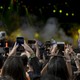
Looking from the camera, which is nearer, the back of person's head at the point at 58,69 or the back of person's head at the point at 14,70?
the back of person's head at the point at 14,70

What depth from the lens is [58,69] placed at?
393cm

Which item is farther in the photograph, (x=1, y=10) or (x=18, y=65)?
(x=1, y=10)

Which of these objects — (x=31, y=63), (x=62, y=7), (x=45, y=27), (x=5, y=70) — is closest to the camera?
(x=5, y=70)

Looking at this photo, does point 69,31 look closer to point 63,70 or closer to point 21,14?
point 21,14

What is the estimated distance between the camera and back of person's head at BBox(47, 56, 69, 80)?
12.9 feet

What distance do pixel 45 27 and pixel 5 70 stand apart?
26.4 m

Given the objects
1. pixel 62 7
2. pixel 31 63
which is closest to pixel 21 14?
pixel 62 7

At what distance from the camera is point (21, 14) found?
2895 centimetres

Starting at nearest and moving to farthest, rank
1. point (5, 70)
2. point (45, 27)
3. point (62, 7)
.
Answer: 1. point (5, 70)
2. point (62, 7)
3. point (45, 27)

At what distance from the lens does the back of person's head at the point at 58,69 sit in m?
3.92

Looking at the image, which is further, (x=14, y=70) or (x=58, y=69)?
(x=58, y=69)

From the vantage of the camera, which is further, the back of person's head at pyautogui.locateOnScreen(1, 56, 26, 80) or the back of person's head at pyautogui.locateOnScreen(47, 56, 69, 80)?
the back of person's head at pyautogui.locateOnScreen(47, 56, 69, 80)

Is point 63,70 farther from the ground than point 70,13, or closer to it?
closer to it

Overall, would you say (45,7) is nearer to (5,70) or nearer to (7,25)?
(7,25)
